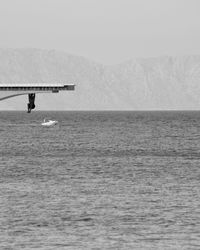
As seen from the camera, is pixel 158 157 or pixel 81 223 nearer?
pixel 81 223

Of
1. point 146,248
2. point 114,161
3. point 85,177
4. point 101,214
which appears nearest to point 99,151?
point 114,161

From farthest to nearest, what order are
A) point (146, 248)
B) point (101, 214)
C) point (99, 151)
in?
1. point (99, 151)
2. point (101, 214)
3. point (146, 248)

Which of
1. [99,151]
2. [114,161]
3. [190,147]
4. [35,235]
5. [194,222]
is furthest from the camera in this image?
[190,147]

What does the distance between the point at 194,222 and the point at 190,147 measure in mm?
61637

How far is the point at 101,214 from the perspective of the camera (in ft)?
129

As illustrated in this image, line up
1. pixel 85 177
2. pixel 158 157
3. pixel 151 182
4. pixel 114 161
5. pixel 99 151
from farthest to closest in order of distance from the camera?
1. pixel 99 151
2. pixel 158 157
3. pixel 114 161
4. pixel 85 177
5. pixel 151 182

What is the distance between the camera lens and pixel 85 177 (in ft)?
189

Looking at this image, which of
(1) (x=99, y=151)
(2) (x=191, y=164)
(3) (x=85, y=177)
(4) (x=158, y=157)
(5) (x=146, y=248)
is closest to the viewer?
(5) (x=146, y=248)

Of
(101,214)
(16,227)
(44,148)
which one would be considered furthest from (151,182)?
(44,148)

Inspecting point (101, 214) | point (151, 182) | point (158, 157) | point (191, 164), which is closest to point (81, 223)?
point (101, 214)

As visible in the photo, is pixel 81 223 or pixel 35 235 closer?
pixel 35 235

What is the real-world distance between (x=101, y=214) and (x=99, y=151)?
5083cm

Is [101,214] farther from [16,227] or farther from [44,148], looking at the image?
[44,148]

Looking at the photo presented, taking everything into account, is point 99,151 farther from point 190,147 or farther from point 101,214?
point 101,214
